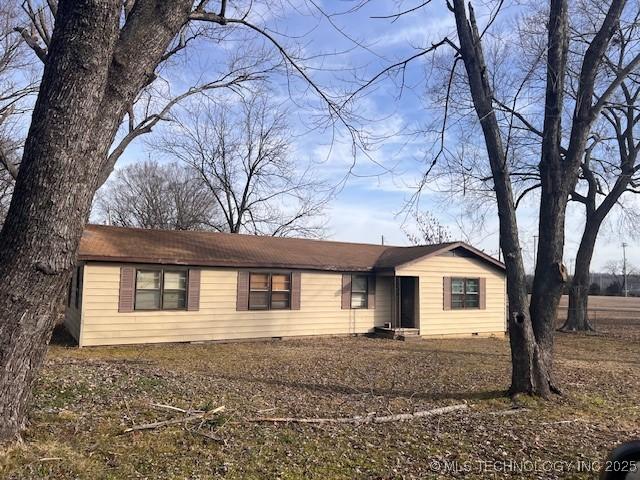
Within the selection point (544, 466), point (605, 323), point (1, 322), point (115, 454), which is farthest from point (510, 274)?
point (605, 323)

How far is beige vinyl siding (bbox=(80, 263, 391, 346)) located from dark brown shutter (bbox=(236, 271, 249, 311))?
152 mm

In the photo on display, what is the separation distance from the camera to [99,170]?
435 centimetres

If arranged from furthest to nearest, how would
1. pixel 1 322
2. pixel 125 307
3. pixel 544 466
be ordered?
1. pixel 125 307
2. pixel 544 466
3. pixel 1 322

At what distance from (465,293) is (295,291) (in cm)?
678

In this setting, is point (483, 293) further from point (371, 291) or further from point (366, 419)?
point (366, 419)

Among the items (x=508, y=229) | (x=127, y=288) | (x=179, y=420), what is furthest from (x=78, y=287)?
(x=508, y=229)

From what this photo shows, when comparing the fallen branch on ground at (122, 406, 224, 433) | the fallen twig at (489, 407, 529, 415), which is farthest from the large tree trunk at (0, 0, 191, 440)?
the fallen twig at (489, 407, 529, 415)

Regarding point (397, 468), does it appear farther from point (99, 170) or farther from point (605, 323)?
point (605, 323)

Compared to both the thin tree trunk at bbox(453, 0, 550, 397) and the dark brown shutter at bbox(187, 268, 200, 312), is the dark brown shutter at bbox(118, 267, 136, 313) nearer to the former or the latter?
the dark brown shutter at bbox(187, 268, 200, 312)

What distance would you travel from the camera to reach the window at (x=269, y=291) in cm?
1549

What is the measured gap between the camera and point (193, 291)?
1437 centimetres

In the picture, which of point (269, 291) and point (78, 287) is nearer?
point (78, 287)

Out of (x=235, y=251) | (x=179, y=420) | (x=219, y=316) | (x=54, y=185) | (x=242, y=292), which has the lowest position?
(x=179, y=420)

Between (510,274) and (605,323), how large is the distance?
70.0 feet
